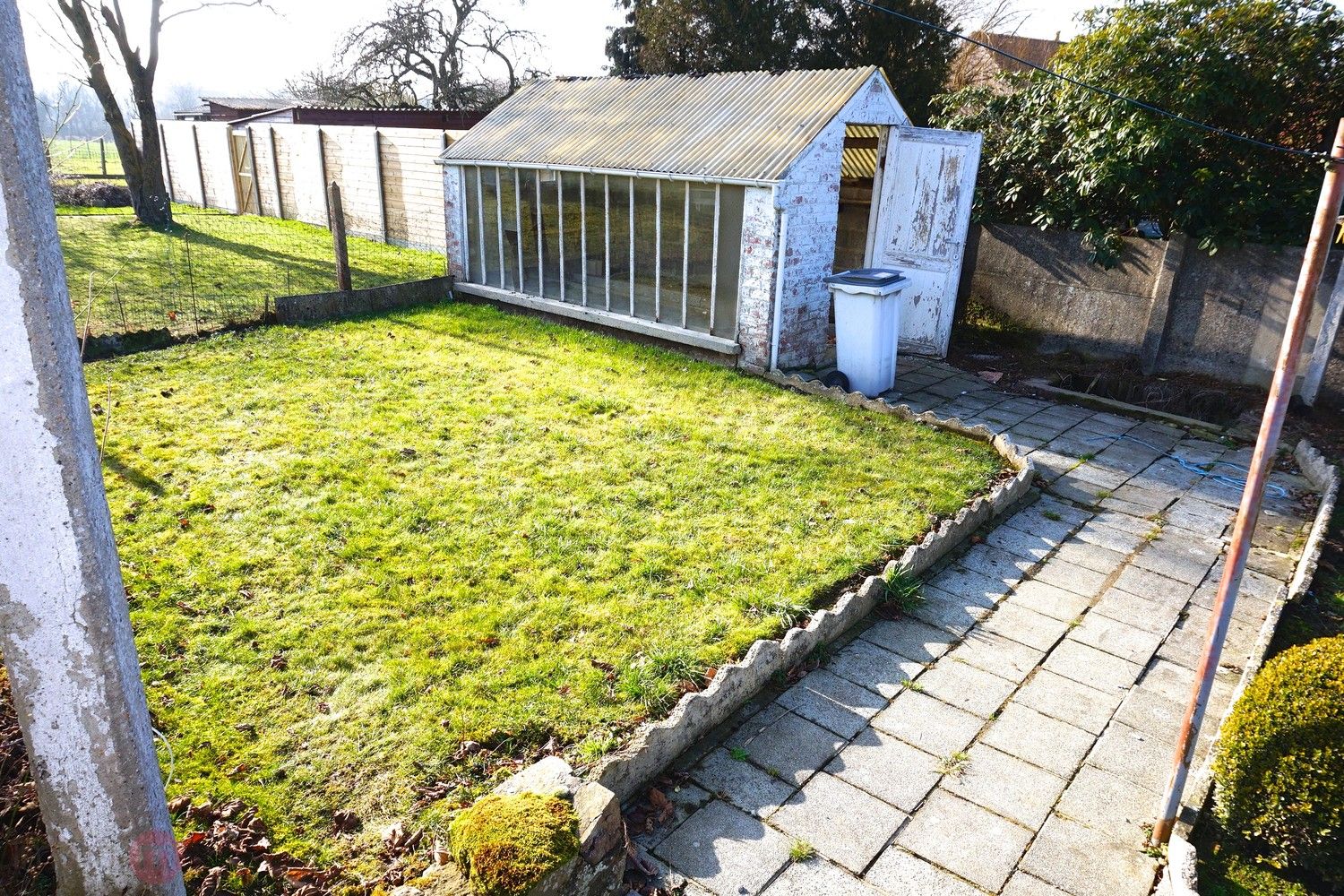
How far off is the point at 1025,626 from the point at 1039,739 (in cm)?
115

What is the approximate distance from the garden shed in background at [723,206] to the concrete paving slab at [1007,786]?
617 cm

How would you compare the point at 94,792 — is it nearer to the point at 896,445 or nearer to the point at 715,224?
the point at 896,445

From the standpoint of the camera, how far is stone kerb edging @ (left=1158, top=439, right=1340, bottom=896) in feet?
11.8

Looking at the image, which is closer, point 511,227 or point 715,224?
point 715,224

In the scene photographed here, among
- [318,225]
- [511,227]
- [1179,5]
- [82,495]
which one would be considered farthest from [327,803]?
[318,225]

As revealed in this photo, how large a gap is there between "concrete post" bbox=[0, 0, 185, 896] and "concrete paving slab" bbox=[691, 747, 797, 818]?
2287 mm

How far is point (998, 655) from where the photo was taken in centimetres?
530

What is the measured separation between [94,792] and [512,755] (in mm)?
1885

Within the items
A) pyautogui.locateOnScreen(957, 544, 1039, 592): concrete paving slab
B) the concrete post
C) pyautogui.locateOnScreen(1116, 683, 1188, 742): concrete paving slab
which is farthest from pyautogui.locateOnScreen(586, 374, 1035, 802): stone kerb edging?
the concrete post

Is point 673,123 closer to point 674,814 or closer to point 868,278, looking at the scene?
point 868,278

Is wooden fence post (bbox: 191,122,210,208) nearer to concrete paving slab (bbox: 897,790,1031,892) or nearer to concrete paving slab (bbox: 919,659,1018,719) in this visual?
concrete paving slab (bbox: 919,659,1018,719)

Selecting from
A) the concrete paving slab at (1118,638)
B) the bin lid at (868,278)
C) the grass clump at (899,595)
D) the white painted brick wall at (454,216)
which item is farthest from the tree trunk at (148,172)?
the concrete paving slab at (1118,638)

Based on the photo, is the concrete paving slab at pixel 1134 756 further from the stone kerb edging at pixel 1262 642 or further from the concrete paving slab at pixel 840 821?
the concrete paving slab at pixel 840 821

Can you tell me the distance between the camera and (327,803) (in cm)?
396
